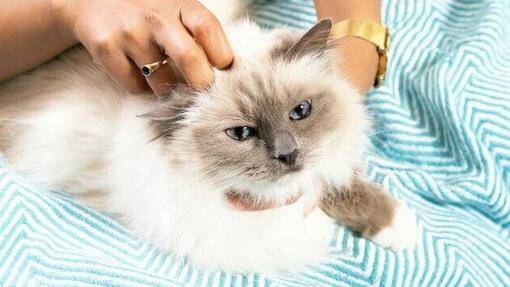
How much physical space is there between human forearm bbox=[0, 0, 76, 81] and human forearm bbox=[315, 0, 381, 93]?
0.64 m

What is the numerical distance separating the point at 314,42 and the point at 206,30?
0.75 ft

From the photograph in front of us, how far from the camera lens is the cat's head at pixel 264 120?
939 millimetres

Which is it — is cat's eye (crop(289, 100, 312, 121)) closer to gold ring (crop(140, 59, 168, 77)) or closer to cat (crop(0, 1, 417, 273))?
cat (crop(0, 1, 417, 273))

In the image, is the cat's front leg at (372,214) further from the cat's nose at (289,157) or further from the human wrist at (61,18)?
the human wrist at (61,18)

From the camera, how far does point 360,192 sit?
122 cm

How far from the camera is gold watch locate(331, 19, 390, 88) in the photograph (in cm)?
135

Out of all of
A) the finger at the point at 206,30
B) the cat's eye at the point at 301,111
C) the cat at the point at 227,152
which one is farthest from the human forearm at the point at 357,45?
the finger at the point at 206,30

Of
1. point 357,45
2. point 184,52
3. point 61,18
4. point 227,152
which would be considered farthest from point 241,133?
point 357,45

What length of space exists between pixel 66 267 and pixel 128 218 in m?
0.18

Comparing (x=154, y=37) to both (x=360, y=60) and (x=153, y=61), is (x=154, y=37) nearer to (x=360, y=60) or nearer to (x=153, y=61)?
(x=153, y=61)

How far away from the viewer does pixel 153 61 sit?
3.03 feet

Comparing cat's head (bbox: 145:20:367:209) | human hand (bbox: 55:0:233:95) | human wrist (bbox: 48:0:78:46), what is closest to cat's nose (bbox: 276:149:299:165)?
cat's head (bbox: 145:20:367:209)

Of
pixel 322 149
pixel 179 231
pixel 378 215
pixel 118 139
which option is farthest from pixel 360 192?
pixel 118 139

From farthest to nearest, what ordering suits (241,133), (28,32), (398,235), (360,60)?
(360,60)
(398,235)
(28,32)
(241,133)
